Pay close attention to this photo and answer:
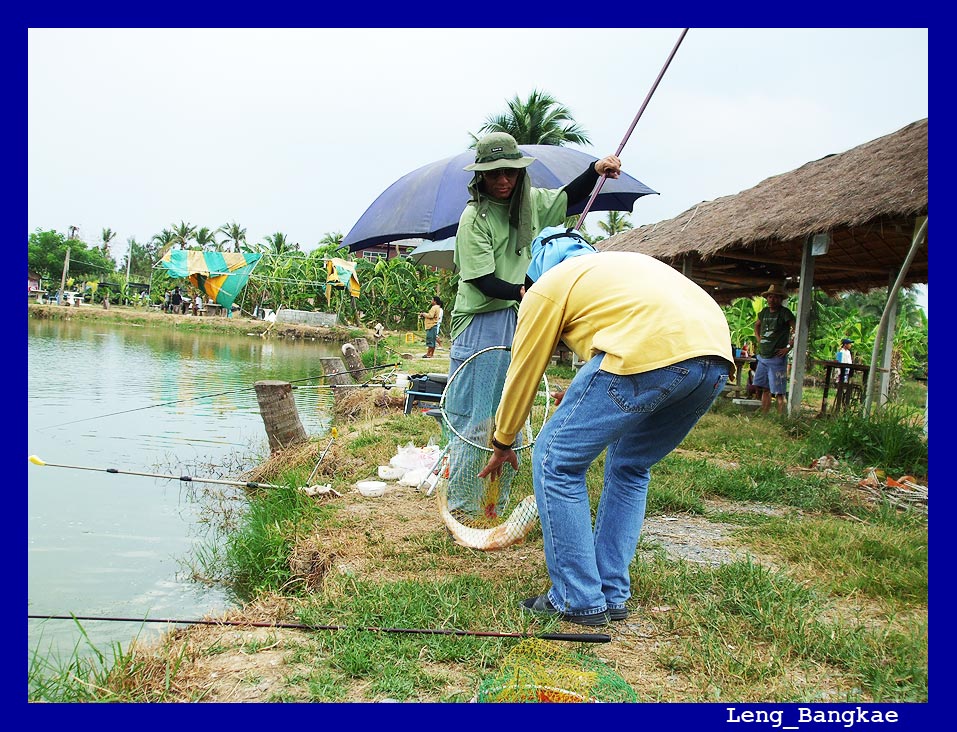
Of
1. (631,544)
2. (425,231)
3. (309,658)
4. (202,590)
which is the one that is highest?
(425,231)

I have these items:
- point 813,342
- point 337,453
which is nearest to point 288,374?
point 337,453

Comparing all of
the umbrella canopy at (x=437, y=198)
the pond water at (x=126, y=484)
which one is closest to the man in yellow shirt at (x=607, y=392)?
the pond water at (x=126, y=484)

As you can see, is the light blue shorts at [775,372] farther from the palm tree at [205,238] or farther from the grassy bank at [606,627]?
the palm tree at [205,238]

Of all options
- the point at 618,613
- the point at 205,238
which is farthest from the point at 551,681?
the point at 205,238

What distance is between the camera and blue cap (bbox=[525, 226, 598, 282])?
2.72m

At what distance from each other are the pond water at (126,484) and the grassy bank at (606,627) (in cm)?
35

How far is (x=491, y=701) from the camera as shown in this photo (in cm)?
203

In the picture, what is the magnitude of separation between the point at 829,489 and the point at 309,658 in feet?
12.0

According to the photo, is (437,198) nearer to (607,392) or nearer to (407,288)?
(607,392)

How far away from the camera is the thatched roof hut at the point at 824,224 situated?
21.8ft

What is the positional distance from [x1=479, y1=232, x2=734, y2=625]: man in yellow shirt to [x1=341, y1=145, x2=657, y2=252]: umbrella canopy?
112 inches

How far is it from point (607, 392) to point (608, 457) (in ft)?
1.42

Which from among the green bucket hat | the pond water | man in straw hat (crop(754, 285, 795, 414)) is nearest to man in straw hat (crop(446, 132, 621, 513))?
the green bucket hat
